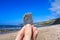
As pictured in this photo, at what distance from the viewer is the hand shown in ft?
10.4

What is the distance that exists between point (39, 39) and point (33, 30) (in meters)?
5.20

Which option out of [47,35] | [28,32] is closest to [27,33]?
[28,32]

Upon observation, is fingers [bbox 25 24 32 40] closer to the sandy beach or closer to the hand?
the hand

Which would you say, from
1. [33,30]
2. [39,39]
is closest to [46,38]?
[39,39]

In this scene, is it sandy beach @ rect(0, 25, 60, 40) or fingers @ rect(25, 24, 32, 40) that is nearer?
fingers @ rect(25, 24, 32, 40)

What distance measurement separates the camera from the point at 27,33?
3.18 metres

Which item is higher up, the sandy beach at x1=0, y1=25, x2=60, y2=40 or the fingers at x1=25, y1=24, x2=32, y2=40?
the sandy beach at x1=0, y1=25, x2=60, y2=40

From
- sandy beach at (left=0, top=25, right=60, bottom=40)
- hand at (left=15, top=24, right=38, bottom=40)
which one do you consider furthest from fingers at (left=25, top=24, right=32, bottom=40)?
sandy beach at (left=0, top=25, right=60, bottom=40)

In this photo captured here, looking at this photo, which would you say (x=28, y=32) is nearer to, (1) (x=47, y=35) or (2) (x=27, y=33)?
(2) (x=27, y=33)

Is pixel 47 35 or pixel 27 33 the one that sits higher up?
pixel 47 35

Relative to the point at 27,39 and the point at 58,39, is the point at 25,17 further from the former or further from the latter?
the point at 58,39

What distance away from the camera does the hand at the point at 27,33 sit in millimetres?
3168

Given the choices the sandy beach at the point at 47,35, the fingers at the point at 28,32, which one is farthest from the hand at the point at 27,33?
the sandy beach at the point at 47,35

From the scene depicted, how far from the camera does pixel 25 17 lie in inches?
124
